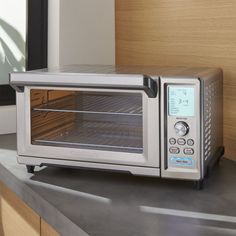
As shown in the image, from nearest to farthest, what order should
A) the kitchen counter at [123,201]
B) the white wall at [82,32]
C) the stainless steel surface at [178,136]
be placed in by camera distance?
the kitchen counter at [123,201]
the stainless steel surface at [178,136]
the white wall at [82,32]

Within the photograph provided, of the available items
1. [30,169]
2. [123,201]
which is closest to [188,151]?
[123,201]

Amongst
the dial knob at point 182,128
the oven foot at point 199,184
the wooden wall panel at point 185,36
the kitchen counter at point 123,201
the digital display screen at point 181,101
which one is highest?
the wooden wall panel at point 185,36

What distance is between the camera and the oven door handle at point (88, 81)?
122 centimetres

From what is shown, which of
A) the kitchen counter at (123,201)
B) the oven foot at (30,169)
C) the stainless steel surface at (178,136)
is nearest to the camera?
the kitchen counter at (123,201)

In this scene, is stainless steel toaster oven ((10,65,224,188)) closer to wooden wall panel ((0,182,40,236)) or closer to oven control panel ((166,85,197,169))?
oven control panel ((166,85,197,169))

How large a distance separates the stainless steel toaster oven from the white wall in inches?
22.0

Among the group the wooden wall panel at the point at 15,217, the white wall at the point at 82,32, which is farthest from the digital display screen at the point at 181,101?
the white wall at the point at 82,32

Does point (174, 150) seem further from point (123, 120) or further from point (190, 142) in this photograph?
point (123, 120)

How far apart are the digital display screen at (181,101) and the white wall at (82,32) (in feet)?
2.67

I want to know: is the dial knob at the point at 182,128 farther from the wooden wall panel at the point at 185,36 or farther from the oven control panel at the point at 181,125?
the wooden wall panel at the point at 185,36

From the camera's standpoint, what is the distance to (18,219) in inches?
55.5

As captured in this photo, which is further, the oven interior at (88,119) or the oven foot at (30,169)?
the oven foot at (30,169)

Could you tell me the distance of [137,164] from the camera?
1266 mm

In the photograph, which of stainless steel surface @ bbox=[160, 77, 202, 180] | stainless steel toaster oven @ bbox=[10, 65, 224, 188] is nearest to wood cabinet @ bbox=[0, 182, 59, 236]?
stainless steel toaster oven @ bbox=[10, 65, 224, 188]
